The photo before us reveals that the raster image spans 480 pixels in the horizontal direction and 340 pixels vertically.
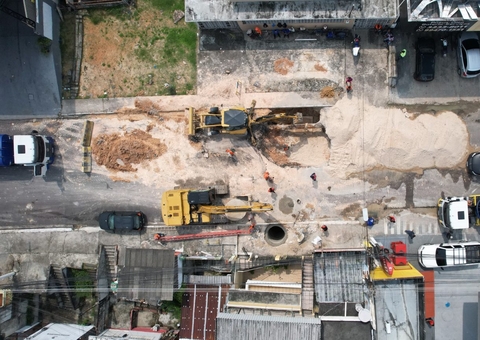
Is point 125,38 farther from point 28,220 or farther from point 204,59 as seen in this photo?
point 28,220

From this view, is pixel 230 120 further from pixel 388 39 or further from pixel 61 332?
pixel 61 332

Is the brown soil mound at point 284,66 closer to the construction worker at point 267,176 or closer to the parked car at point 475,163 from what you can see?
the construction worker at point 267,176

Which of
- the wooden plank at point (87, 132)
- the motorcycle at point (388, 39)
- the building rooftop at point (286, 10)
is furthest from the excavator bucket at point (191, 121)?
the motorcycle at point (388, 39)

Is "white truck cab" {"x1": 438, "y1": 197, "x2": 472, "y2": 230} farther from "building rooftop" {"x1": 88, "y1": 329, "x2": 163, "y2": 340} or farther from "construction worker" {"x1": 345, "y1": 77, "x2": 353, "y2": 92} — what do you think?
"building rooftop" {"x1": 88, "y1": 329, "x2": 163, "y2": 340}

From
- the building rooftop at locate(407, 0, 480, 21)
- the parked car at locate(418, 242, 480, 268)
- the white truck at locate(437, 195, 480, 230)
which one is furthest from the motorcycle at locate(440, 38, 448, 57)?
the parked car at locate(418, 242, 480, 268)

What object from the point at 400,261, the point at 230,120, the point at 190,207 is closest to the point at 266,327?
the point at 190,207

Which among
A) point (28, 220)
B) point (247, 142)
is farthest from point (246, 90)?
point (28, 220)
